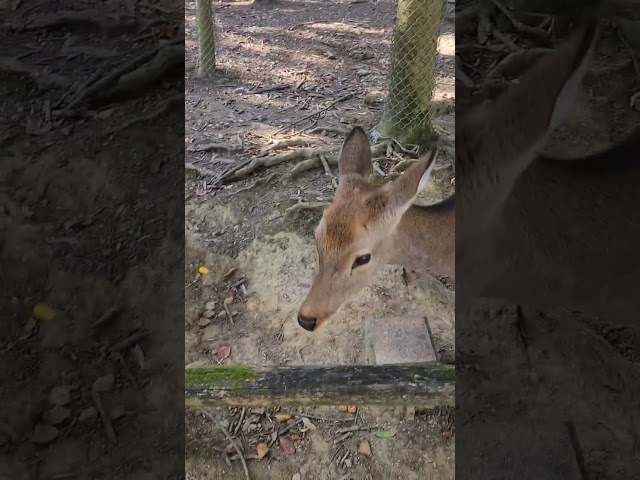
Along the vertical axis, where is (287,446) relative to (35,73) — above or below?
below

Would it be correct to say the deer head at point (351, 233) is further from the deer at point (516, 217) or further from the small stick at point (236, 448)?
the small stick at point (236, 448)

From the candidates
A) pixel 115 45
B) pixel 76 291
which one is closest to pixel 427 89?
pixel 115 45

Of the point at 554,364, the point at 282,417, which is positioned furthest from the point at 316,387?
the point at 282,417

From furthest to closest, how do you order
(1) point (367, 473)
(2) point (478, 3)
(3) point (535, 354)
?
(1) point (367, 473)
(2) point (478, 3)
(3) point (535, 354)

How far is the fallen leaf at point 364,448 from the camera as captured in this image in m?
1.69

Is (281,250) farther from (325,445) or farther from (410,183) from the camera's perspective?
(410,183)

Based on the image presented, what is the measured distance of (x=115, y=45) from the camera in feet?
4.47

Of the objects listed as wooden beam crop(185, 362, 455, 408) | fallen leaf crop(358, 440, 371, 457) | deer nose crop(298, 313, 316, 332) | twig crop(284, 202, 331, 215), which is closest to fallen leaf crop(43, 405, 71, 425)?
wooden beam crop(185, 362, 455, 408)

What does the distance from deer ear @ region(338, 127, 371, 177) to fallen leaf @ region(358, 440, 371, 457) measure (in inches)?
33.0

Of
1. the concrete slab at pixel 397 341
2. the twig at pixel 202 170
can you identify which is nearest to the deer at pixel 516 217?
the concrete slab at pixel 397 341

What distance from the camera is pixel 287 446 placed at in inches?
67.1

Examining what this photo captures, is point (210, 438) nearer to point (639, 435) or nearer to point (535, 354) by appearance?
point (535, 354)

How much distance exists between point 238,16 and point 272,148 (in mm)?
2214

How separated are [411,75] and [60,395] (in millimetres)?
1672
